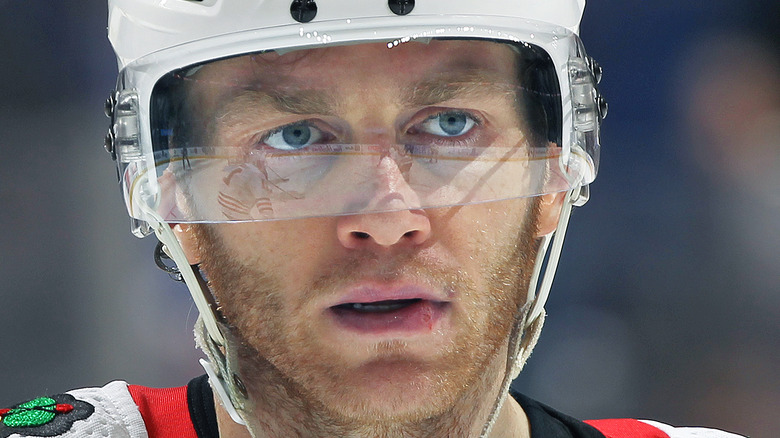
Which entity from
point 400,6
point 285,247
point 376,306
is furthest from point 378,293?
point 400,6

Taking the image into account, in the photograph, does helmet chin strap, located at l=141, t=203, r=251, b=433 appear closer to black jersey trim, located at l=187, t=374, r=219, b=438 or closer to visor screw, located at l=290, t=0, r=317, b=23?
black jersey trim, located at l=187, t=374, r=219, b=438

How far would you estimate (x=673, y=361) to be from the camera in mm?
2449

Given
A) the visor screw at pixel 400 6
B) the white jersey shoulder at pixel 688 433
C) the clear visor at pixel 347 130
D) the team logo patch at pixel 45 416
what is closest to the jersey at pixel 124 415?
the team logo patch at pixel 45 416

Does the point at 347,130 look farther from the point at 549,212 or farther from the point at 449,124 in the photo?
the point at 549,212

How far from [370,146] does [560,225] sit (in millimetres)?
469

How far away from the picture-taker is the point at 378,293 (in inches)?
46.2

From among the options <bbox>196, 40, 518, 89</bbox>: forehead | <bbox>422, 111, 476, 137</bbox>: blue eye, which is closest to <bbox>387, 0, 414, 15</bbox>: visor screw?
<bbox>196, 40, 518, 89</bbox>: forehead

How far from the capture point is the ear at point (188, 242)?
141 cm

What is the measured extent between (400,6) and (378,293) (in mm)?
368

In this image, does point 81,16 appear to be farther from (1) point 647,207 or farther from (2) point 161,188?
(1) point 647,207

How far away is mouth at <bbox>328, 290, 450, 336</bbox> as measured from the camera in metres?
1.21

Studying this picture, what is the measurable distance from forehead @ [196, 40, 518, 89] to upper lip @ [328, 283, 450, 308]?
0.86 feet

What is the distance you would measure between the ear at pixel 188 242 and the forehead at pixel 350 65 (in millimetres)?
346

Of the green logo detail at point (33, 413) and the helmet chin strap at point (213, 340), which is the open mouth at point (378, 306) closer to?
the helmet chin strap at point (213, 340)
